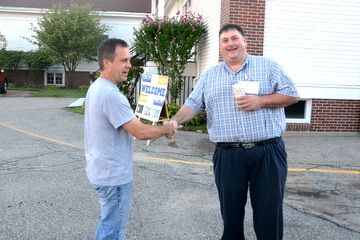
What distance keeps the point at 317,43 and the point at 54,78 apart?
2343 cm

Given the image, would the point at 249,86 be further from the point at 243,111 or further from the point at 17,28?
the point at 17,28

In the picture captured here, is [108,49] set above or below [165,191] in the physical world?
above

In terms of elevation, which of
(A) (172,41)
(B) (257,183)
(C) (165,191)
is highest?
(A) (172,41)

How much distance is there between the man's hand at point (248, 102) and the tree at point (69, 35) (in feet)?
79.8

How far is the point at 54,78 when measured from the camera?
1158 inches

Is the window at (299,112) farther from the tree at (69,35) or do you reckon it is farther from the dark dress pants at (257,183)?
the tree at (69,35)

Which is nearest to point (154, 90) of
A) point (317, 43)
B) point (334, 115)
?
point (317, 43)

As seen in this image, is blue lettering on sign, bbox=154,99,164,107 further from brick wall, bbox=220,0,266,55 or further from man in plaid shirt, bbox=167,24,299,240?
man in plaid shirt, bbox=167,24,299,240

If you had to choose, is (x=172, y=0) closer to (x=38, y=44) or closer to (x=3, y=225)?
(x=38, y=44)

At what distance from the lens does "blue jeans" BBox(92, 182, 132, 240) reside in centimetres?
281

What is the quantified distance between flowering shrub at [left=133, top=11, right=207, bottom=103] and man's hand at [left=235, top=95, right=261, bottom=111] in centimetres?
910

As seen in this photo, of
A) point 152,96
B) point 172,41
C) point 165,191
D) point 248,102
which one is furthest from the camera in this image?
point 172,41

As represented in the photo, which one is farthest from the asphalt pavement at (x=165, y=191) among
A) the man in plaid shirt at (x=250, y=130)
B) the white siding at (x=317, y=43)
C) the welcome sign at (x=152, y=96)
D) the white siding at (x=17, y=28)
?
the white siding at (x=17, y=28)

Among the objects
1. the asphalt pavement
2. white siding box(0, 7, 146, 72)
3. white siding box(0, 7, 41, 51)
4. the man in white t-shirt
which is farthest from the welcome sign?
white siding box(0, 7, 41, 51)
